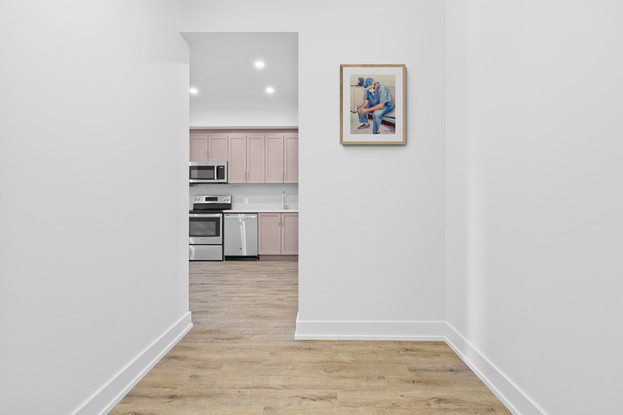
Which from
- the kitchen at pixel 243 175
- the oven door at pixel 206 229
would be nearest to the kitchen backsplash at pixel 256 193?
the kitchen at pixel 243 175

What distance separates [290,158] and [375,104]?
373cm

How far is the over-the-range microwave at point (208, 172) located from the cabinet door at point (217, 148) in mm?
123

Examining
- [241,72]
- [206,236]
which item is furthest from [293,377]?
[206,236]

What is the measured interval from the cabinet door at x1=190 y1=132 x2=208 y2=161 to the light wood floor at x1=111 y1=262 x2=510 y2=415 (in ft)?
12.6

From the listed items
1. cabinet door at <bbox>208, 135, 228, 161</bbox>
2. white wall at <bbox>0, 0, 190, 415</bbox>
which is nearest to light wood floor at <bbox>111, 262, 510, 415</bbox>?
white wall at <bbox>0, 0, 190, 415</bbox>

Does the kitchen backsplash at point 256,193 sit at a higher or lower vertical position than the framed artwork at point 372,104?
lower

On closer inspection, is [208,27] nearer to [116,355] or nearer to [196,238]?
[116,355]

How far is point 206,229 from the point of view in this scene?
19.0 ft

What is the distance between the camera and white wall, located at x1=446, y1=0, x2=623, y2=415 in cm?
114

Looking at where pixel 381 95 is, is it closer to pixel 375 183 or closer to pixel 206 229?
pixel 375 183

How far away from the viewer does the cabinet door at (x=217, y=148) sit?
20.1 ft

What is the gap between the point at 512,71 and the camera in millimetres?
1674

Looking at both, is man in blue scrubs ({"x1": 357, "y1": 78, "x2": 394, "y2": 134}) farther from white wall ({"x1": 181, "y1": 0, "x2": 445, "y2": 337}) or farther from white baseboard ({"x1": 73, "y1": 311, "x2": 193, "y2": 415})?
white baseboard ({"x1": 73, "y1": 311, "x2": 193, "y2": 415})

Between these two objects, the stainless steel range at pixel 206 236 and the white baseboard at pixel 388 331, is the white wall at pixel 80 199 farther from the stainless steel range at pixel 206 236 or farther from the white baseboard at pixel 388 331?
the stainless steel range at pixel 206 236
